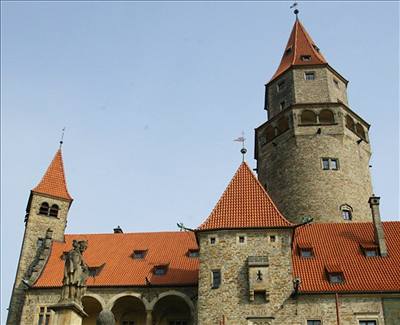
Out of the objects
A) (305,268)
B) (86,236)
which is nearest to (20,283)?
(86,236)

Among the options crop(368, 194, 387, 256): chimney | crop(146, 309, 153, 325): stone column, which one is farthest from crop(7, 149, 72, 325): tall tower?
crop(368, 194, 387, 256): chimney

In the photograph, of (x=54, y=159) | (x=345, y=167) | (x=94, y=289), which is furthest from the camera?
(x=54, y=159)

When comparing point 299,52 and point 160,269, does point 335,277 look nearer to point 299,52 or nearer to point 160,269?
point 160,269

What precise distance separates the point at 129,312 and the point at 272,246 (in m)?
8.07

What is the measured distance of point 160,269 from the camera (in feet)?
82.7

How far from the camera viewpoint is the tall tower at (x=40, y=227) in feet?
85.2

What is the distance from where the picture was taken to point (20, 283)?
87.4 feet

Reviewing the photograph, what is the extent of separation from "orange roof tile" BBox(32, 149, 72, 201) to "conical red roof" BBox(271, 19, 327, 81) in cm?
1462

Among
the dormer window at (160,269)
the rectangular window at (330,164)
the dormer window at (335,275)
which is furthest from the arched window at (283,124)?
the dormer window at (335,275)

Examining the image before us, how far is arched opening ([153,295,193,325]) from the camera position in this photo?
79.6 feet

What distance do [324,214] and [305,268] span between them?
20.6 ft

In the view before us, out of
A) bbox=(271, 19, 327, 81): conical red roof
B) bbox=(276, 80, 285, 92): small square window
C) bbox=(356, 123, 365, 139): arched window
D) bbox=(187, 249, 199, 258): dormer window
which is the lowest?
bbox=(187, 249, 199, 258): dormer window

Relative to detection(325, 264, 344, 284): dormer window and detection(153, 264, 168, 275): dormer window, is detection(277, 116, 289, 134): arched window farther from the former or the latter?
detection(325, 264, 344, 284): dormer window

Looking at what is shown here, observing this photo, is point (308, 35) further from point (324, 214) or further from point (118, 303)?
point (118, 303)
